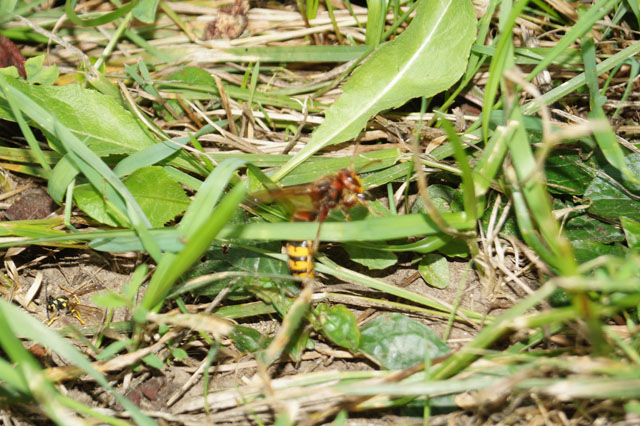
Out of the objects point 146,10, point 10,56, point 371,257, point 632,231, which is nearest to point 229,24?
point 146,10

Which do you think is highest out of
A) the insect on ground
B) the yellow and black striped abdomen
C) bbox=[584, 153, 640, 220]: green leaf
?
bbox=[584, 153, 640, 220]: green leaf

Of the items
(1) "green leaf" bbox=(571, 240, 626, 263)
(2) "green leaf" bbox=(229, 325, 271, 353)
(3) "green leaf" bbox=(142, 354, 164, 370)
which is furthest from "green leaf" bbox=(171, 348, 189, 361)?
(1) "green leaf" bbox=(571, 240, 626, 263)

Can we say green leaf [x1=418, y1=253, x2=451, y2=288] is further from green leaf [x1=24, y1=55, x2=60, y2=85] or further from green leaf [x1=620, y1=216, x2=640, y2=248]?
green leaf [x1=24, y1=55, x2=60, y2=85]

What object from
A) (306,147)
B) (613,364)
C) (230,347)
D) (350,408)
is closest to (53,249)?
(230,347)

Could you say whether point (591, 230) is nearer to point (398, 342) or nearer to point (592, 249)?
point (592, 249)

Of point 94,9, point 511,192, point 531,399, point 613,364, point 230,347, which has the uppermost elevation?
point 94,9

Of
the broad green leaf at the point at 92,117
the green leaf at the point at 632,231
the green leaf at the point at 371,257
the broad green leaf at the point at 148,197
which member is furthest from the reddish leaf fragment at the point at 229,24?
the green leaf at the point at 632,231

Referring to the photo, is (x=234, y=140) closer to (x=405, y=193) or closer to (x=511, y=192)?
(x=405, y=193)
